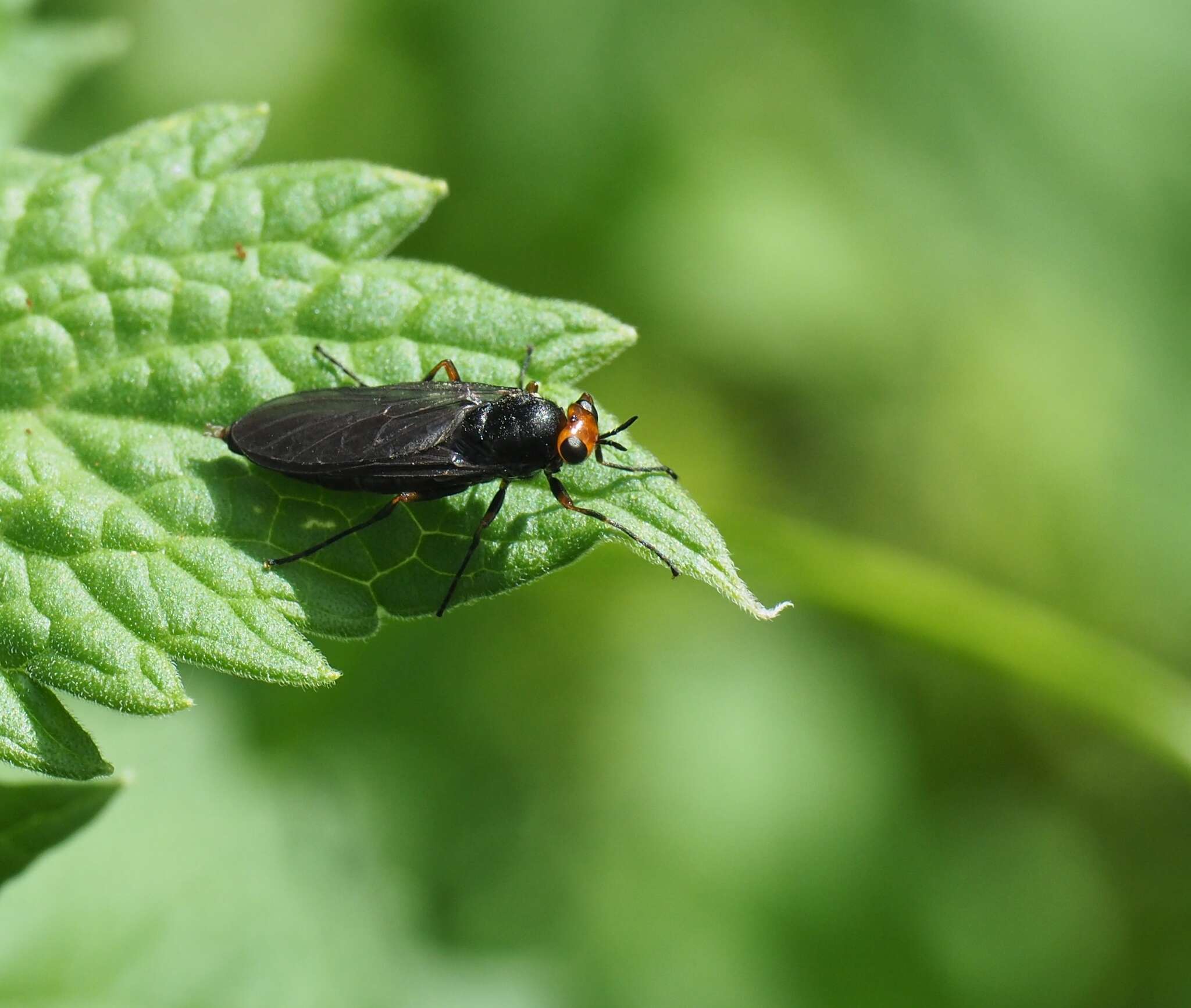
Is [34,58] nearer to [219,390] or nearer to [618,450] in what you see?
[219,390]

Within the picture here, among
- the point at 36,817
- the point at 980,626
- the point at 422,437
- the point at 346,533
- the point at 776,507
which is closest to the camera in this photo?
the point at 36,817

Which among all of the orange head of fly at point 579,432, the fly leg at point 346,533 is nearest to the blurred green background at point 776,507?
the orange head of fly at point 579,432

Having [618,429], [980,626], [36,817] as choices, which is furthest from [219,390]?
[980,626]

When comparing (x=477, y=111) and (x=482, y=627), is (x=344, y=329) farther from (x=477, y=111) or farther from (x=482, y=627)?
(x=477, y=111)

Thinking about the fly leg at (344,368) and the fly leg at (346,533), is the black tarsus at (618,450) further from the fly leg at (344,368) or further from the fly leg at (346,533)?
the fly leg at (344,368)

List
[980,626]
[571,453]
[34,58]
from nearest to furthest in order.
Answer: [571,453], [34,58], [980,626]

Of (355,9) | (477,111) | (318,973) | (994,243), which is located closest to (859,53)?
(994,243)
